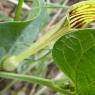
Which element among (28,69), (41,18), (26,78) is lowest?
(28,69)

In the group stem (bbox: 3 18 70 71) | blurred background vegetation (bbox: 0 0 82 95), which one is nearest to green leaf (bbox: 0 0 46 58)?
stem (bbox: 3 18 70 71)

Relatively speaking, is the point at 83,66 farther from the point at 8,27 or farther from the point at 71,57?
the point at 8,27

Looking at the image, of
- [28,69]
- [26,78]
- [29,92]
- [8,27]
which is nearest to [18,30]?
[8,27]

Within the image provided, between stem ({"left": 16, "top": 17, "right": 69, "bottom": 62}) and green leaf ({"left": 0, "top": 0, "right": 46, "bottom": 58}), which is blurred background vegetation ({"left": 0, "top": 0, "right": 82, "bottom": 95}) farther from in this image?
stem ({"left": 16, "top": 17, "right": 69, "bottom": 62})

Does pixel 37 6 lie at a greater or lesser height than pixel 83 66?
greater

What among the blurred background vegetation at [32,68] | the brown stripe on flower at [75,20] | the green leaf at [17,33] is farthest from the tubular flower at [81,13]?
the blurred background vegetation at [32,68]

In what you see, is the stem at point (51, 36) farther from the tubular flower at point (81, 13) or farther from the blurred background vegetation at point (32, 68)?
the blurred background vegetation at point (32, 68)
